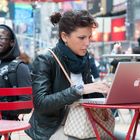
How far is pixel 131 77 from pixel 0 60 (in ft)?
4.68

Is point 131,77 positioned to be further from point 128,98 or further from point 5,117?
point 5,117

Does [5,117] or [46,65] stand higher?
[46,65]

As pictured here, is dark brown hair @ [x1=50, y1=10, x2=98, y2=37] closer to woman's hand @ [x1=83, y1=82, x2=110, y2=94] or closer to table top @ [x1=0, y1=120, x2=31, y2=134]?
woman's hand @ [x1=83, y1=82, x2=110, y2=94]

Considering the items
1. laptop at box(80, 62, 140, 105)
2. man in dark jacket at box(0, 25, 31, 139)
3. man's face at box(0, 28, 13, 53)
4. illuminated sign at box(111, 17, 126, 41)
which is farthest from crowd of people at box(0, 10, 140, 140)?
illuminated sign at box(111, 17, 126, 41)

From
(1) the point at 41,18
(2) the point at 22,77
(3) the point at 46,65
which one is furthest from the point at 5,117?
(1) the point at 41,18

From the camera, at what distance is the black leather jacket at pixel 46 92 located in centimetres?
264

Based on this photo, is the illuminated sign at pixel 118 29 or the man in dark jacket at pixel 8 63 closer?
the man in dark jacket at pixel 8 63

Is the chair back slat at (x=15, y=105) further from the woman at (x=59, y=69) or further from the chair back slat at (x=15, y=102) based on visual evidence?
the woman at (x=59, y=69)

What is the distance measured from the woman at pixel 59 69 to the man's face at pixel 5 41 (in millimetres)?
886

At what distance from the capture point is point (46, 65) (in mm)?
2682

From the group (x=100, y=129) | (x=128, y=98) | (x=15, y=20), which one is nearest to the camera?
(x=128, y=98)

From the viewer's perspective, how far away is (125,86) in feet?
8.05

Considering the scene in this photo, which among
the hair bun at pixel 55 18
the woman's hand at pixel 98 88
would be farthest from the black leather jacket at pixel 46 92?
the hair bun at pixel 55 18

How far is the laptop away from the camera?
93.3 inches
